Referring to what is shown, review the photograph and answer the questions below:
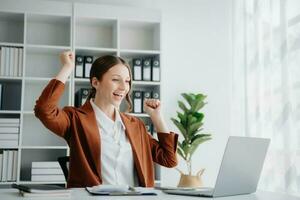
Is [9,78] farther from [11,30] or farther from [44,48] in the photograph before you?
[11,30]

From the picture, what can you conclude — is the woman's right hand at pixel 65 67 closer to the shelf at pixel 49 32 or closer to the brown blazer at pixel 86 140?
the brown blazer at pixel 86 140

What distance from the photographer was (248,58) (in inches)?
150

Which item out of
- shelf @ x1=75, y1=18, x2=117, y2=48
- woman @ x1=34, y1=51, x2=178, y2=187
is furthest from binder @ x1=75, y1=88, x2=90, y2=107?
woman @ x1=34, y1=51, x2=178, y2=187

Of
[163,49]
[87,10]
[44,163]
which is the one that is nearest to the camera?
[44,163]

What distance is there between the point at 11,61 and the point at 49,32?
0.58m

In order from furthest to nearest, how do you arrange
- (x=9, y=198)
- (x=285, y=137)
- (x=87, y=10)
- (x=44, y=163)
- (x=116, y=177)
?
(x=87, y=10)
(x=44, y=163)
(x=285, y=137)
(x=116, y=177)
(x=9, y=198)

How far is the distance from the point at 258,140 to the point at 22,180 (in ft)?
9.04

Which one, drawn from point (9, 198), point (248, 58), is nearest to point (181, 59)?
point (248, 58)

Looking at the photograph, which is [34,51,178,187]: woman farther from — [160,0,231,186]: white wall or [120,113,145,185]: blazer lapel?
[160,0,231,186]: white wall

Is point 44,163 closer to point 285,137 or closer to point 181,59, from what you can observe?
point 181,59

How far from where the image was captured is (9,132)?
11.6 ft

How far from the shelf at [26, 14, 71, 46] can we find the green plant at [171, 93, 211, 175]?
52.7 inches

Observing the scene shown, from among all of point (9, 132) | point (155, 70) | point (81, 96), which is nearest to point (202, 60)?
point (155, 70)

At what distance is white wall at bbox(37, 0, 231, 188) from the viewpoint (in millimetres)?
→ 4281
